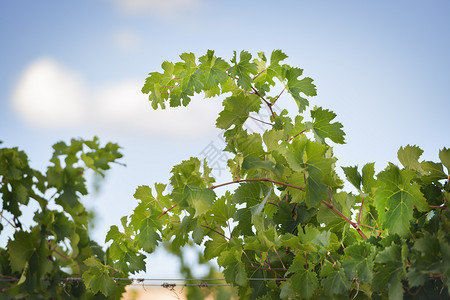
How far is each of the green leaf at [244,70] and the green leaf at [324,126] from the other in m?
0.26

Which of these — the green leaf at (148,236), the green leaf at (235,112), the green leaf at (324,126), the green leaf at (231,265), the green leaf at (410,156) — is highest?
the green leaf at (235,112)

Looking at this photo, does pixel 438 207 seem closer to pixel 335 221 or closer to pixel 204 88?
pixel 335 221

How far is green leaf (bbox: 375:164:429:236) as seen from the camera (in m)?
1.28

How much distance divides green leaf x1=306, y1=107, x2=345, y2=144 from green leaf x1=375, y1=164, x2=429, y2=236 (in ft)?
1.08

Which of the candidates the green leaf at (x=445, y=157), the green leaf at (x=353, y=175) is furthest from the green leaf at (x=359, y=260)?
the green leaf at (x=445, y=157)

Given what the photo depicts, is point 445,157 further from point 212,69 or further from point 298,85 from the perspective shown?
point 212,69

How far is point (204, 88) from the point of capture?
174cm

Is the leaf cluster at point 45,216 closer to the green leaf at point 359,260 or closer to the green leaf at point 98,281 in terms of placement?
the green leaf at point 98,281

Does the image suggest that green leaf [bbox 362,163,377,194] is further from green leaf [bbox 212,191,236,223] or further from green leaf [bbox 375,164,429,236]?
green leaf [bbox 212,191,236,223]

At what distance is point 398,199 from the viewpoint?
4.27 ft

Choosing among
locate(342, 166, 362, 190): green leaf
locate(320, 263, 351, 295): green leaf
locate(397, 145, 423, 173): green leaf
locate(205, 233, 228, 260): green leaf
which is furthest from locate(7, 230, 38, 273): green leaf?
locate(397, 145, 423, 173): green leaf

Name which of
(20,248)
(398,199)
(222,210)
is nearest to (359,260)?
(398,199)

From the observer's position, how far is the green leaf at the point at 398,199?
128cm

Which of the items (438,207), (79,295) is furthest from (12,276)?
(438,207)
